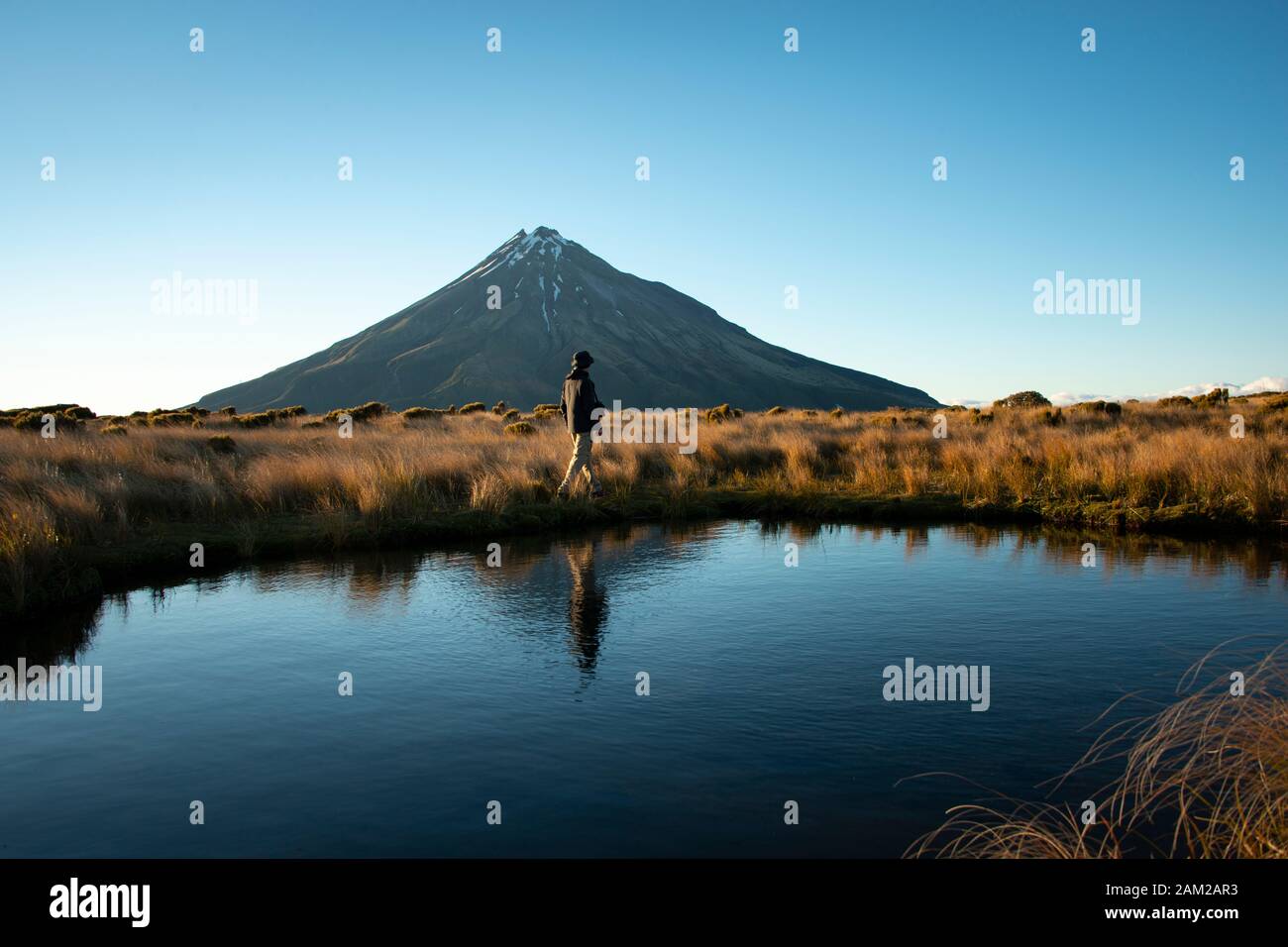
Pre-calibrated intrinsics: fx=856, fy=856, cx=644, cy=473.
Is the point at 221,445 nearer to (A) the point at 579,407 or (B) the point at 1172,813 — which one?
(A) the point at 579,407

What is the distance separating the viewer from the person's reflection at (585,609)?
7605 mm

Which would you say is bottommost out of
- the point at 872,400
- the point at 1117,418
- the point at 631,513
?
the point at 631,513

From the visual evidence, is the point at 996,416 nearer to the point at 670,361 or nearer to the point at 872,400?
the point at 670,361

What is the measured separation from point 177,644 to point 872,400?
199369 mm

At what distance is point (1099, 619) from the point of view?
845 centimetres

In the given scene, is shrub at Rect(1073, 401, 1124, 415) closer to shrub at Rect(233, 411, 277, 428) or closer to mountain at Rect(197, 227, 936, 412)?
shrub at Rect(233, 411, 277, 428)

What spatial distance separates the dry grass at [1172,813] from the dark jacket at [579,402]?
36.7ft

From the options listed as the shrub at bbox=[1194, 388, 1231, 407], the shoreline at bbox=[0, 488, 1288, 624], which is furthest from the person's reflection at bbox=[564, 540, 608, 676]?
the shrub at bbox=[1194, 388, 1231, 407]

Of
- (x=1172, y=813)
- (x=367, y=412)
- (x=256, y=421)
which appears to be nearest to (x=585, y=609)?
(x=1172, y=813)

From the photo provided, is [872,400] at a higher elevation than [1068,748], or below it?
higher

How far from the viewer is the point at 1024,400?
47031 mm
